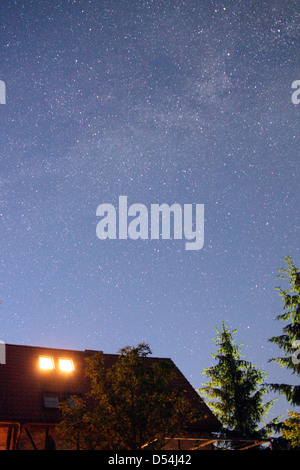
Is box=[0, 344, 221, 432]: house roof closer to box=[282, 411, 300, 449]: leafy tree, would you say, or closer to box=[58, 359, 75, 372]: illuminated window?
box=[58, 359, 75, 372]: illuminated window

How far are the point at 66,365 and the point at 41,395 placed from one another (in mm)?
3073

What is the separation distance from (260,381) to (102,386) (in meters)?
16.8

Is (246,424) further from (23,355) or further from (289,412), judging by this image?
(23,355)

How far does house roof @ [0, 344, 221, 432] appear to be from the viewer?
19109 millimetres

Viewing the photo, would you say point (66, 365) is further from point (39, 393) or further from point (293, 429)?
point (293, 429)

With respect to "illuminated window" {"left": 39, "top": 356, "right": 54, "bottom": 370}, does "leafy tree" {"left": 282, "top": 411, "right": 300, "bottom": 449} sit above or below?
below

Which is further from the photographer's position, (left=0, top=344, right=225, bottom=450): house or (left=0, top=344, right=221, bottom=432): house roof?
(left=0, top=344, right=221, bottom=432): house roof

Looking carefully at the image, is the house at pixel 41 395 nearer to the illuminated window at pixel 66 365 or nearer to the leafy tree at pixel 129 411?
the illuminated window at pixel 66 365

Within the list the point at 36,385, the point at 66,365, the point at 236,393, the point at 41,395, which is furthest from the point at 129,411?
the point at 236,393

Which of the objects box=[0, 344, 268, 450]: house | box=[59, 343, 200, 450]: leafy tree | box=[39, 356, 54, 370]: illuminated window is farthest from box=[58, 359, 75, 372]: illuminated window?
box=[59, 343, 200, 450]: leafy tree

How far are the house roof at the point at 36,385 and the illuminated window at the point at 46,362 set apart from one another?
229 millimetres
